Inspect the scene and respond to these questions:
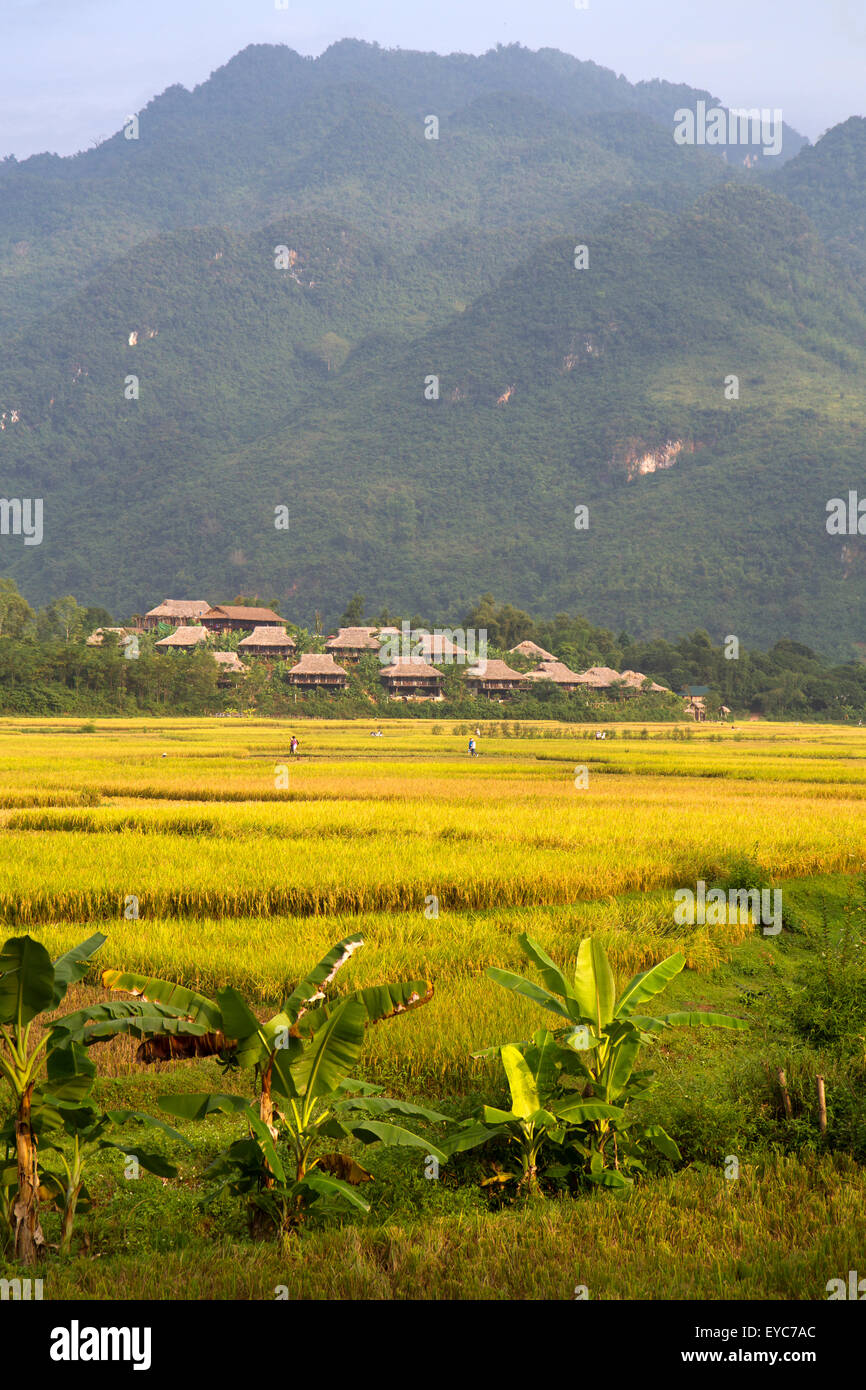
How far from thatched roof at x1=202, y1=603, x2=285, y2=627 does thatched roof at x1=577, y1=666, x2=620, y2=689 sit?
3080 cm

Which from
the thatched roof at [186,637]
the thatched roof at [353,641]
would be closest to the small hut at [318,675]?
the thatched roof at [353,641]

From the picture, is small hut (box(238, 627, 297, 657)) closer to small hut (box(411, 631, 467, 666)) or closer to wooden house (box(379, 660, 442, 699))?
small hut (box(411, 631, 467, 666))

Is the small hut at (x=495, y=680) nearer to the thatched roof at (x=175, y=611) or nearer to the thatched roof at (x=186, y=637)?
the thatched roof at (x=186, y=637)

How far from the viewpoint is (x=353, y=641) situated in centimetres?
8531

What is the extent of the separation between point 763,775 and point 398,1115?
91.1 ft

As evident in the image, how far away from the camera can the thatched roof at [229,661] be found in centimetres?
7335

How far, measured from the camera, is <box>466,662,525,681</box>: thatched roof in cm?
7719

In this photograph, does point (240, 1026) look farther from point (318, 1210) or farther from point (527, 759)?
point (527, 759)

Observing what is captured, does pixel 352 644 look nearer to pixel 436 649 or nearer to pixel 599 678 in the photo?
pixel 436 649

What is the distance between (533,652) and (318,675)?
20.7 metres

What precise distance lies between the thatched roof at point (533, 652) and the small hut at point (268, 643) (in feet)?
58.0

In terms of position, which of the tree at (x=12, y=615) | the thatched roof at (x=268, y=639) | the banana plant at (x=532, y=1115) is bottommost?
the banana plant at (x=532, y=1115)

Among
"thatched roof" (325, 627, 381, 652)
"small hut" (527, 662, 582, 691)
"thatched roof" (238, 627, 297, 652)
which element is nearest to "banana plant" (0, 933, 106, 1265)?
"small hut" (527, 662, 582, 691)

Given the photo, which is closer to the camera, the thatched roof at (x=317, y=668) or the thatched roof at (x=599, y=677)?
the thatched roof at (x=317, y=668)
